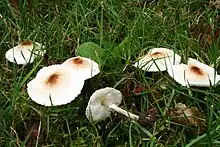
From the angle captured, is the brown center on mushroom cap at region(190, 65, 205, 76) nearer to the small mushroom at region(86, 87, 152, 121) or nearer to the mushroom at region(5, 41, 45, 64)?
the small mushroom at region(86, 87, 152, 121)

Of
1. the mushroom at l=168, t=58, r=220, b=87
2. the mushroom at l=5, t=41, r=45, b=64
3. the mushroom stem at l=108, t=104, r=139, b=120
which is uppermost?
the mushroom at l=5, t=41, r=45, b=64

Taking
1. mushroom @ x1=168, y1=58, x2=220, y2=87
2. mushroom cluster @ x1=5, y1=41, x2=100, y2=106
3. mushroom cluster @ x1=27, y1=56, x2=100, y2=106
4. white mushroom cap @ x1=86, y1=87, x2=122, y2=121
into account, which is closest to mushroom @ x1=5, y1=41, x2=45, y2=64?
mushroom cluster @ x1=5, y1=41, x2=100, y2=106

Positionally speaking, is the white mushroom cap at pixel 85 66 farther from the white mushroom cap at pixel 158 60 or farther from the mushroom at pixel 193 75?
the mushroom at pixel 193 75

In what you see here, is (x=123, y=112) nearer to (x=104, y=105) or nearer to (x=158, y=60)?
(x=104, y=105)

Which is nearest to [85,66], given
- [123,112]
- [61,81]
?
[61,81]

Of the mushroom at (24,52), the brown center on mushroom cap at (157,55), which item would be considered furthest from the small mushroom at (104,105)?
the mushroom at (24,52)

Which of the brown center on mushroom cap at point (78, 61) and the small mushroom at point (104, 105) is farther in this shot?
the brown center on mushroom cap at point (78, 61)

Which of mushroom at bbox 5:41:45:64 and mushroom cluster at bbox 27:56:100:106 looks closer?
mushroom cluster at bbox 27:56:100:106
